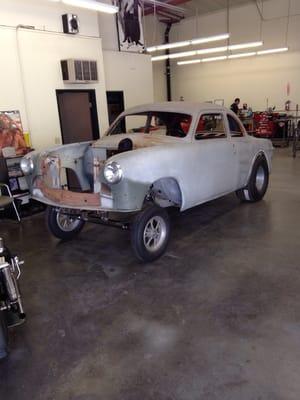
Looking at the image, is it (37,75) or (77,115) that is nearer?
(37,75)

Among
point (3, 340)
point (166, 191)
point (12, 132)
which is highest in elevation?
point (12, 132)

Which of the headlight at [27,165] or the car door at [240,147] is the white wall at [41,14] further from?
the car door at [240,147]

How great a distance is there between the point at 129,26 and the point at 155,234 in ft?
21.9

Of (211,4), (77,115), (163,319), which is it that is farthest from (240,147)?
(211,4)

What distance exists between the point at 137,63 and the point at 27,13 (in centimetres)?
332

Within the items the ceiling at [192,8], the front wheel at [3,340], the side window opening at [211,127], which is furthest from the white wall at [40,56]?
the ceiling at [192,8]

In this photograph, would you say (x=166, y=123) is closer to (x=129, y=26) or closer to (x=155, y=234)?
(x=155, y=234)

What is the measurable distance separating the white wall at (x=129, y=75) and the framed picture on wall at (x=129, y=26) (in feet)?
0.77

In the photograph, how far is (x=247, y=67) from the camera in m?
13.5

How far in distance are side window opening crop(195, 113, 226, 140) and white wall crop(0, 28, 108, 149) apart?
3227 millimetres

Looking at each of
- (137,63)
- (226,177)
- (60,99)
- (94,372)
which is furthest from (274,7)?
(94,372)

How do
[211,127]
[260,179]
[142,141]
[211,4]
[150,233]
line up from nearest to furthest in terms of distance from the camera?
[150,233] → [142,141] → [211,127] → [260,179] → [211,4]

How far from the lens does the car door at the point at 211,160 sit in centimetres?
410

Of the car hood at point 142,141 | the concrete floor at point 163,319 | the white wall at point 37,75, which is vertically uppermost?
the white wall at point 37,75
